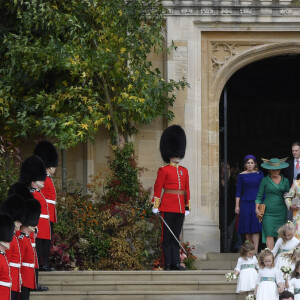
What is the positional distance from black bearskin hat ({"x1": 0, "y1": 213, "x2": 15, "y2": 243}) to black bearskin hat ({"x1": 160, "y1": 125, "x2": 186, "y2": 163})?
4023 millimetres

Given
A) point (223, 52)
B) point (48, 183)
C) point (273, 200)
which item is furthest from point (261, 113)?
point (48, 183)

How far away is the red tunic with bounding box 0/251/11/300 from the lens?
11062 millimetres

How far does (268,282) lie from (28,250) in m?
2.64

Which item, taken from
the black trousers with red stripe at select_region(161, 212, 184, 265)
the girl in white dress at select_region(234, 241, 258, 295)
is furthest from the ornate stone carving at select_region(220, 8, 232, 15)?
the girl in white dress at select_region(234, 241, 258, 295)

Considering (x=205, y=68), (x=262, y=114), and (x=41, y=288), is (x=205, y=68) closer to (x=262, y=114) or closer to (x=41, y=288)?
(x=262, y=114)

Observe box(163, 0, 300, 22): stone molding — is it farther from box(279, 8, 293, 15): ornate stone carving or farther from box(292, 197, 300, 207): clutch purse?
box(292, 197, 300, 207): clutch purse

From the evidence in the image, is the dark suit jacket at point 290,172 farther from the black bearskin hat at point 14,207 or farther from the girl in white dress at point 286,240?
the black bearskin hat at point 14,207

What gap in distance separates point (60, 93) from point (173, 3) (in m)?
2.20

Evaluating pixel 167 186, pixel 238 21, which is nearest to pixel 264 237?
pixel 167 186

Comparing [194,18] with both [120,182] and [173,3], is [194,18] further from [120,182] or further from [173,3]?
[120,182]

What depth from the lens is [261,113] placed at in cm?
2234

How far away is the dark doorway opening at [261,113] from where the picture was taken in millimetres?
21672

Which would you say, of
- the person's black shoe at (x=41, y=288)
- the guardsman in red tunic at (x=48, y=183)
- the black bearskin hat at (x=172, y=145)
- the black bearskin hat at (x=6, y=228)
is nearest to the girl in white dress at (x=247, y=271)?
the black bearskin hat at (x=172, y=145)

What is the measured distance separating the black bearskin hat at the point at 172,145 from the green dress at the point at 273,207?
1220mm
